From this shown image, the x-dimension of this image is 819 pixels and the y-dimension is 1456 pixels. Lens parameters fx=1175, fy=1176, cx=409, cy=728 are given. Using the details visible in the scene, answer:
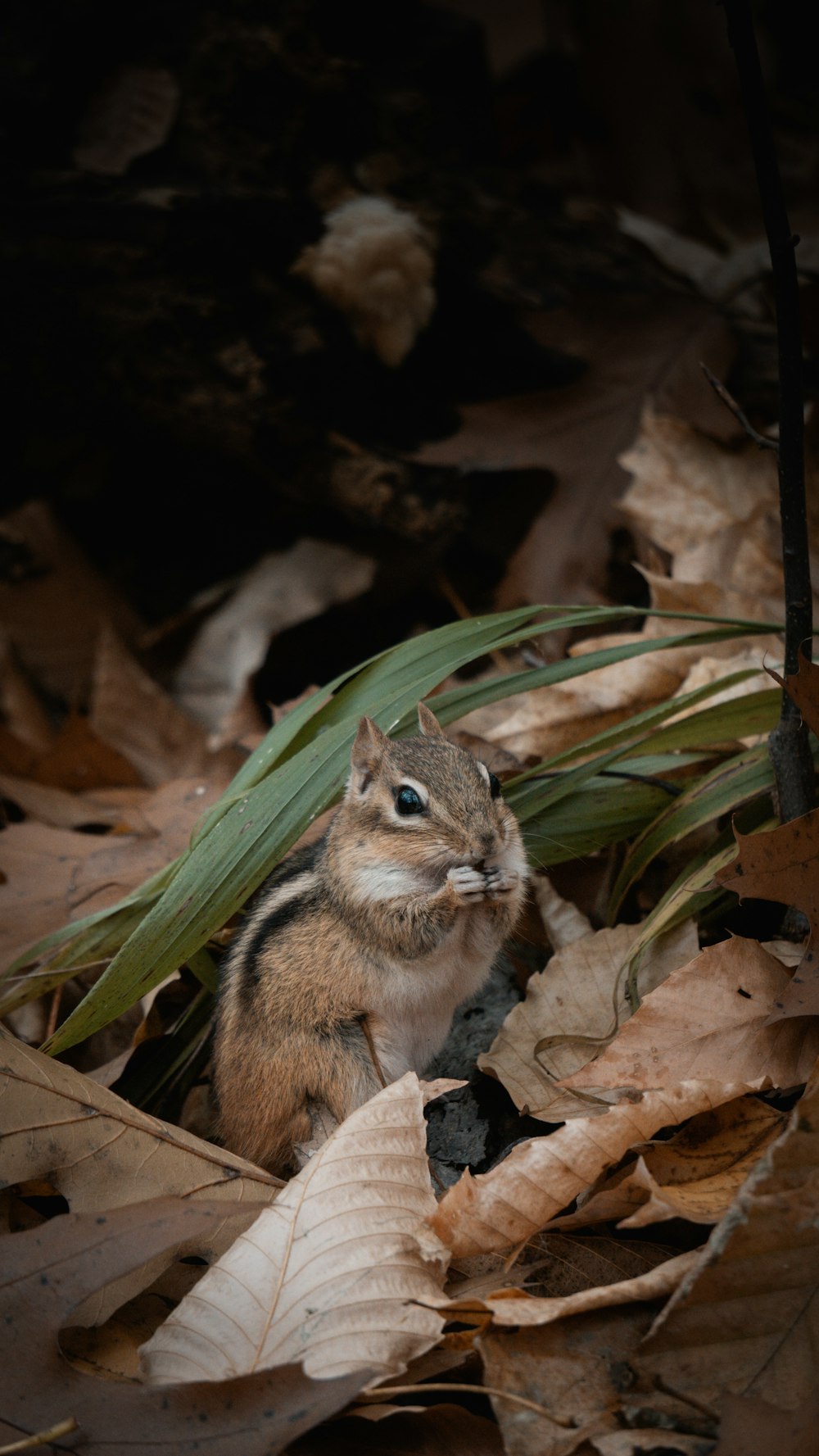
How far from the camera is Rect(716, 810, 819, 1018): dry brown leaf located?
2.34m

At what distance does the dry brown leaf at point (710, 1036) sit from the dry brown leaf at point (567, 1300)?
1.39 feet

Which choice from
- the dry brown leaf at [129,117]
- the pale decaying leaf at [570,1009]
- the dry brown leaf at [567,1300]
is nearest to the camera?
the dry brown leaf at [567,1300]

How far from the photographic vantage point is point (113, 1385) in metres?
1.93

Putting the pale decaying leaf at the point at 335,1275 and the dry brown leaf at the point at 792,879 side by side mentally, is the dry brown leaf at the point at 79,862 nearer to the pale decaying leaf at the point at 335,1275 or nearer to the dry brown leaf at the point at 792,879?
the pale decaying leaf at the point at 335,1275

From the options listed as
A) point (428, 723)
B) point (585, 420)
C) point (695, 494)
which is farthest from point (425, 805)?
point (585, 420)

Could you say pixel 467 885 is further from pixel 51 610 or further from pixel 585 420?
pixel 51 610

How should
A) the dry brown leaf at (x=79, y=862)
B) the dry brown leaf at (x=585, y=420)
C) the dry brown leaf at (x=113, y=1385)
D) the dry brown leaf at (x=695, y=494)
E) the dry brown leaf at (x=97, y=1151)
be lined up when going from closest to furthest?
the dry brown leaf at (x=113, y=1385) → the dry brown leaf at (x=97, y=1151) → the dry brown leaf at (x=79, y=862) → the dry brown leaf at (x=695, y=494) → the dry brown leaf at (x=585, y=420)

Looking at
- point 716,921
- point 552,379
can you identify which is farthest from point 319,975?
point 552,379

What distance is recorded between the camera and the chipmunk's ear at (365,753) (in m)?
2.94

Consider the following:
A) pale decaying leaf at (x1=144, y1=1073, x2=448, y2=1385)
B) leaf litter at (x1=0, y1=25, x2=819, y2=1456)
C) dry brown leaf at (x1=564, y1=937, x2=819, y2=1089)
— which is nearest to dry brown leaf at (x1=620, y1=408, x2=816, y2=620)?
leaf litter at (x1=0, y1=25, x2=819, y2=1456)

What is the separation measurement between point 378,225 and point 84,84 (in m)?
1.26

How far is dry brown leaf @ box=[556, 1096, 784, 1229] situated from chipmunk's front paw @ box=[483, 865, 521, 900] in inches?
28.2

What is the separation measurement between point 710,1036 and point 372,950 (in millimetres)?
842

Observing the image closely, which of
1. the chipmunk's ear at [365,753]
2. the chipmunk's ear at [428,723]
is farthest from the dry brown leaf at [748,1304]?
the chipmunk's ear at [428,723]
